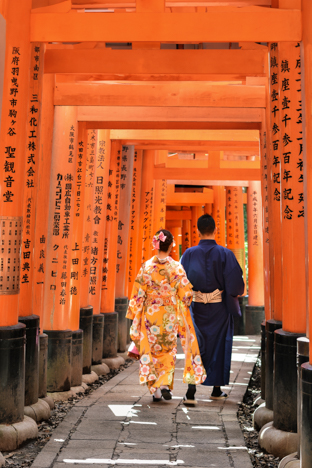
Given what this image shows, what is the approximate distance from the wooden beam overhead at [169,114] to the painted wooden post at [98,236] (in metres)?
1.34

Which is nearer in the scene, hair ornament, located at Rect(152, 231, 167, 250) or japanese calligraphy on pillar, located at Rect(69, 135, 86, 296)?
hair ornament, located at Rect(152, 231, 167, 250)

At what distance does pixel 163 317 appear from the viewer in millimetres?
6047

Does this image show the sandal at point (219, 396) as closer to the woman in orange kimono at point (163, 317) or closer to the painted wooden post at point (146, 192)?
the woman in orange kimono at point (163, 317)

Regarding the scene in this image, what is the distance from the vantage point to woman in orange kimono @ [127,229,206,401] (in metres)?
5.98

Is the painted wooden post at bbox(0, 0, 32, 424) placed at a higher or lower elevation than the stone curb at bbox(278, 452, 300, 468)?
higher

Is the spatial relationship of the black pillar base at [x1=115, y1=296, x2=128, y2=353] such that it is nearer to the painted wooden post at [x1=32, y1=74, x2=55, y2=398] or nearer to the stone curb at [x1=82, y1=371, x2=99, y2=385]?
the stone curb at [x1=82, y1=371, x2=99, y2=385]

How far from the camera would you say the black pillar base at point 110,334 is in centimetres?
916

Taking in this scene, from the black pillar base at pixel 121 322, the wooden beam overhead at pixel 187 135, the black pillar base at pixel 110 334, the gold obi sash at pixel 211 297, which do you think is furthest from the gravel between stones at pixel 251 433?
the wooden beam overhead at pixel 187 135

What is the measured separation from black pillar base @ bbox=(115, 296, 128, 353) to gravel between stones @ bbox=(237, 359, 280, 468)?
3281mm

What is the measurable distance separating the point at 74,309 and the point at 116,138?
3356mm

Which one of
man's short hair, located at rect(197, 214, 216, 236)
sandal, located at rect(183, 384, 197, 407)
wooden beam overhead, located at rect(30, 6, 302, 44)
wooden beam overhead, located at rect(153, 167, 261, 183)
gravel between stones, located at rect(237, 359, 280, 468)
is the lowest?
gravel between stones, located at rect(237, 359, 280, 468)

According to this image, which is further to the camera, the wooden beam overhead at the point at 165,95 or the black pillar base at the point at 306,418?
the wooden beam overhead at the point at 165,95

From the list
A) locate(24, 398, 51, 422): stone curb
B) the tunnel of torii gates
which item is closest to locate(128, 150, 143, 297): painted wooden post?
the tunnel of torii gates

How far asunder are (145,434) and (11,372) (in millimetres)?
1187
